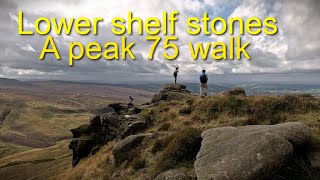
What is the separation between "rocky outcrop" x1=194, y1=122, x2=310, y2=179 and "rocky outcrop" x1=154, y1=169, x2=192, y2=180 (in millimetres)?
1609

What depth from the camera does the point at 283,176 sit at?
15.4 m

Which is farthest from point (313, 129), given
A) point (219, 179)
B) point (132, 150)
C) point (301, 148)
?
point (132, 150)

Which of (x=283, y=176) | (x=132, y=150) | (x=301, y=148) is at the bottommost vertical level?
(x=132, y=150)

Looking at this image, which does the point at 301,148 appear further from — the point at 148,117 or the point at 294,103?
the point at 148,117

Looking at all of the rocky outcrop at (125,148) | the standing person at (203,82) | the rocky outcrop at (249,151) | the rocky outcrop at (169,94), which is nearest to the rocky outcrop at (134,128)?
the rocky outcrop at (125,148)

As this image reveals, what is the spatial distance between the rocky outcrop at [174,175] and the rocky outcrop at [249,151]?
5.28 feet

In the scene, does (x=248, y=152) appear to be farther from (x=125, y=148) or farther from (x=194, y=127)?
(x=125, y=148)

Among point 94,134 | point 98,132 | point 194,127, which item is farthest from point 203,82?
point 94,134

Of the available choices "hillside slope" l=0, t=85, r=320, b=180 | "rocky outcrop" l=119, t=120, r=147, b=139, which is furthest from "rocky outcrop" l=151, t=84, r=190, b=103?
"rocky outcrop" l=119, t=120, r=147, b=139

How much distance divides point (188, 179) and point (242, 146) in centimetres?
366

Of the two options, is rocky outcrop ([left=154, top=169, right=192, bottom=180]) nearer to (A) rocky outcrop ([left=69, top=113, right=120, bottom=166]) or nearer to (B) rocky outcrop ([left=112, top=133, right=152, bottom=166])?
(B) rocky outcrop ([left=112, top=133, right=152, bottom=166])

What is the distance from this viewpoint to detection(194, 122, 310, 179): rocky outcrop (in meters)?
14.1

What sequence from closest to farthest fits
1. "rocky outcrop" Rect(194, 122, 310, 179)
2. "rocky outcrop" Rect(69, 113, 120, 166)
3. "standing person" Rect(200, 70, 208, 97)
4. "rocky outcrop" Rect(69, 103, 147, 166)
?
"rocky outcrop" Rect(194, 122, 310, 179) → "standing person" Rect(200, 70, 208, 97) → "rocky outcrop" Rect(69, 103, 147, 166) → "rocky outcrop" Rect(69, 113, 120, 166)

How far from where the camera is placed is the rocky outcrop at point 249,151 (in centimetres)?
1408
